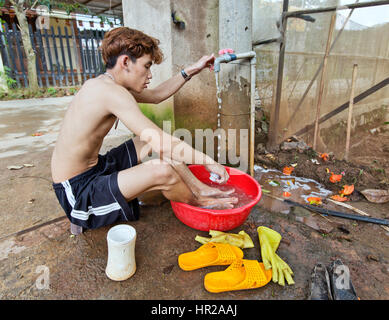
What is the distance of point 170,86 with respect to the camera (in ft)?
8.91

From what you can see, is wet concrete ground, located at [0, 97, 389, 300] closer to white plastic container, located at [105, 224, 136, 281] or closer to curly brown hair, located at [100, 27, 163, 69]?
white plastic container, located at [105, 224, 136, 281]

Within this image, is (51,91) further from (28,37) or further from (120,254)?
(120,254)

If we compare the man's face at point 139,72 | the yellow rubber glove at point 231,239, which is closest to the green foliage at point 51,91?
the man's face at point 139,72

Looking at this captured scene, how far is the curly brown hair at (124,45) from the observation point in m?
1.89

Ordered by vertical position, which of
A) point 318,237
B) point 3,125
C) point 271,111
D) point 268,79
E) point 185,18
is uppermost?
point 185,18

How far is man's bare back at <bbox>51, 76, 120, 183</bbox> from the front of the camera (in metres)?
1.77

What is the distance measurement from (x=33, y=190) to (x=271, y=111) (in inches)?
132

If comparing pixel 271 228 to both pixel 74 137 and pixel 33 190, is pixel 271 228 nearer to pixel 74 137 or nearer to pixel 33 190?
pixel 74 137

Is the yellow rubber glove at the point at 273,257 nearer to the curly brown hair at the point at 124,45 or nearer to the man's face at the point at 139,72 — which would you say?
the man's face at the point at 139,72

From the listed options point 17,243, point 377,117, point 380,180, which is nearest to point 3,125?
point 17,243

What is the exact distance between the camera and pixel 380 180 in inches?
117

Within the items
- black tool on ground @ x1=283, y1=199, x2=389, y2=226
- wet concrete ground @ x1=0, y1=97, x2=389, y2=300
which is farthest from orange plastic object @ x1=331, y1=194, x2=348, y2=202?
black tool on ground @ x1=283, y1=199, x2=389, y2=226

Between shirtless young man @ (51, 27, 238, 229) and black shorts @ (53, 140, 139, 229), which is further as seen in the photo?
black shorts @ (53, 140, 139, 229)

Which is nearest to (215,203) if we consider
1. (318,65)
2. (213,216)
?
(213,216)
